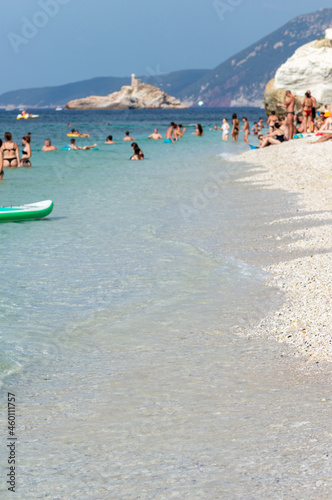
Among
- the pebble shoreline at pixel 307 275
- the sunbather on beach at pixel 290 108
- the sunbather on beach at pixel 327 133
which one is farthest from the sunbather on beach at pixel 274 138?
the pebble shoreline at pixel 307 275

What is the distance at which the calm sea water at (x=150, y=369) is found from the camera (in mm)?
3945

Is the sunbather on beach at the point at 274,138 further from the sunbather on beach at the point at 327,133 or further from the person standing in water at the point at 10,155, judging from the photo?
the person standing in water at the point at 10,155

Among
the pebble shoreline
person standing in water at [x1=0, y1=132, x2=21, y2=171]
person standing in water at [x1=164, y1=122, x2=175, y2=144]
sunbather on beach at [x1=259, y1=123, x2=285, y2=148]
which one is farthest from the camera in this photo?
person standing in water at [x1=164, y1=122, x2=175, y2=144]

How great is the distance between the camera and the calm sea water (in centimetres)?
395

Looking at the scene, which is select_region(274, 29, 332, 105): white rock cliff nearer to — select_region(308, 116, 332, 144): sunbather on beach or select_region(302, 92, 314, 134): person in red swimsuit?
select_region(302, 92, 314, 134): person in red swimsuit

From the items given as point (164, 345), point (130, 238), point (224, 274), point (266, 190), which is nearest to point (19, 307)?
point (164, 345)

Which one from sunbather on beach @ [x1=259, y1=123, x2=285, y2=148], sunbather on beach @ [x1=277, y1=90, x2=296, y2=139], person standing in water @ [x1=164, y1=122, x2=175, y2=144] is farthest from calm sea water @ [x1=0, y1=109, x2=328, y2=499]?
person standing in water @ [x1=164, y1=122, x2=175, y2=144]

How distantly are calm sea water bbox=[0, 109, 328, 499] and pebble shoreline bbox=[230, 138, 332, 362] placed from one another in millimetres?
284

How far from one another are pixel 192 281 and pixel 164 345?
2.49 meters

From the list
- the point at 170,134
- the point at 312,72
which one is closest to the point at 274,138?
the point at 170,134

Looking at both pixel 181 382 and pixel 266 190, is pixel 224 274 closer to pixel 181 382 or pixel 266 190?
pixel 181 382

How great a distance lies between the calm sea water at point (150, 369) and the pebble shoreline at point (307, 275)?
0.93 feet

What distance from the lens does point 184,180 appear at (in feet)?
72.1

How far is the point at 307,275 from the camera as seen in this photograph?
323 inches
